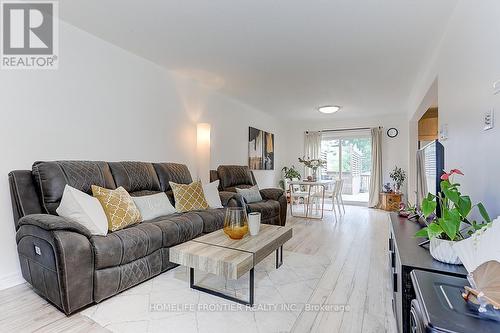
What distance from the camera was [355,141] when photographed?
23.1 ft

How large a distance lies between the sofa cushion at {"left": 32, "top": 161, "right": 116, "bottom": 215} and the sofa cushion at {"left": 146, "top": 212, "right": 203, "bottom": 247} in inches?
24.5

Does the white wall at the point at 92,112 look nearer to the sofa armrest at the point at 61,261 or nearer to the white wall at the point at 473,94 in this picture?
the sofa armrest at the point at 61,261

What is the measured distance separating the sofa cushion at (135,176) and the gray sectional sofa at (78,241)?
1 centimetres

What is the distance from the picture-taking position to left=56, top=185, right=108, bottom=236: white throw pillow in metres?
1.97

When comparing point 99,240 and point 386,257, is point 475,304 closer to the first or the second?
point 99,240

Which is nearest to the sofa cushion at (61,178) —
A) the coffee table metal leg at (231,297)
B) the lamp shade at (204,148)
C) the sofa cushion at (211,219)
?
the sofa cushion at (211,219)

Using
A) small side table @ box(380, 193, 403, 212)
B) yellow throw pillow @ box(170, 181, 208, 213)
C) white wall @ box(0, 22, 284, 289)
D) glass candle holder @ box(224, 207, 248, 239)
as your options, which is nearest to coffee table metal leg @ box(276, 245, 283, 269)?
glass candle holder @ box(224, 207, 248, 239)

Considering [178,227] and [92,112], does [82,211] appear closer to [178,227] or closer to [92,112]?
[178,227]

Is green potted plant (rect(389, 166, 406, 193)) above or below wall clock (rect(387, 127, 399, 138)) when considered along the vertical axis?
below

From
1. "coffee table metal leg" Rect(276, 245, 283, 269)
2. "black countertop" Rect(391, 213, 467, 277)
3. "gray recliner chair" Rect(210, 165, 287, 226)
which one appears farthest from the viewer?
"gray recliner chair" Rect(210, 165, 287, 226)

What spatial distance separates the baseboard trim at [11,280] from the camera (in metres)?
2.07

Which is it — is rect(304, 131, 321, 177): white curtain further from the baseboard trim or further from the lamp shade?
the baseboard trim

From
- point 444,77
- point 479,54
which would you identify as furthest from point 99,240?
point 444,77

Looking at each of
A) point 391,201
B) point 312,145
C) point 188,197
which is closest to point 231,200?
point 188,197
